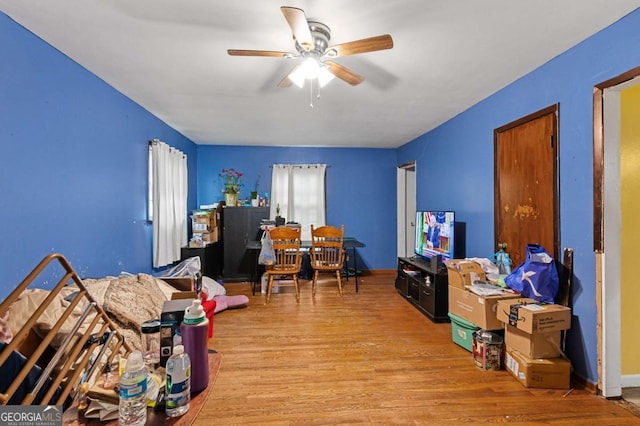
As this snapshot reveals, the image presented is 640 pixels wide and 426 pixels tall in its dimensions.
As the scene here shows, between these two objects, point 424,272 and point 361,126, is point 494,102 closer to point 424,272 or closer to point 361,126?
point 361,126

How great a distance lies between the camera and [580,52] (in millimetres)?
2010

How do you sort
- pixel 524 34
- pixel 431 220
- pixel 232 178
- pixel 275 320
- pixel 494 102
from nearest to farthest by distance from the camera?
pixel 524 34 < pixel 494 102 < pixel 275 320 < pixel 431 220 < pixel 232 178

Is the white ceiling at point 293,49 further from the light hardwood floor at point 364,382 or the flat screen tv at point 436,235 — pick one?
the light hardwood floor at point 364,382

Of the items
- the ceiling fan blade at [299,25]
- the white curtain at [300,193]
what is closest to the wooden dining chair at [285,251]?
the white curtain at [300,193]

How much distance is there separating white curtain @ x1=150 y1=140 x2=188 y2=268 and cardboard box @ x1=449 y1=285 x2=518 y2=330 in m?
3.29

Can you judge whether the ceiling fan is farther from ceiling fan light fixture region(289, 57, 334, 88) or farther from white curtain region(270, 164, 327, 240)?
white curtain region(270, 164, 327, 240)

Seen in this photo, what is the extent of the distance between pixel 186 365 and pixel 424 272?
3.10m

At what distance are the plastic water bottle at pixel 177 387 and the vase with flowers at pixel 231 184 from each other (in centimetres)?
434

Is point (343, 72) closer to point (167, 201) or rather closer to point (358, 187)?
point (167, 201)

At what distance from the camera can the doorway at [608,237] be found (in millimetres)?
1868

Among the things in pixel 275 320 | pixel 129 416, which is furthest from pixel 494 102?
pixel 129 416

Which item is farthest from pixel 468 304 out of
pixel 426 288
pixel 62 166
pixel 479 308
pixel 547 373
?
pixel 62 166

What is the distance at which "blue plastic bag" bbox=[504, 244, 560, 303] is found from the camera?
6.87 feet

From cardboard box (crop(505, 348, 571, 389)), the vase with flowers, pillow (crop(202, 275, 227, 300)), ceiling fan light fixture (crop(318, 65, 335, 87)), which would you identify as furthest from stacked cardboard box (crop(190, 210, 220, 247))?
cardboard box (crop(505, 348, 571, 389))
